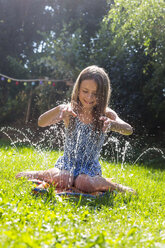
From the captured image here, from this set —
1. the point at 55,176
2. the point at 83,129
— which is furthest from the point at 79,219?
the point at 83,129

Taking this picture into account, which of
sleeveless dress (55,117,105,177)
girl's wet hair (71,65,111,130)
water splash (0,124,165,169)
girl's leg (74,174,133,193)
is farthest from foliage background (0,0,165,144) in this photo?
girl's leg (74,174,133,193)

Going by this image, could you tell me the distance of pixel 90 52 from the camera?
337 inches

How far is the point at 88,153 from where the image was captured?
3510 mm

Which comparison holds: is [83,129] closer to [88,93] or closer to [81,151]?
[81,151]

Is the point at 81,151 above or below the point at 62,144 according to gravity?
above

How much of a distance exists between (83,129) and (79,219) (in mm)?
1620

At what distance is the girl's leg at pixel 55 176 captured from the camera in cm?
306

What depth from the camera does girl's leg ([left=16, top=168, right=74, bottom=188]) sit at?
120 inches

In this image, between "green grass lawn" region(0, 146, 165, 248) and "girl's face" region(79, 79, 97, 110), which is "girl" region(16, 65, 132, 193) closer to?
"girl's face" region(79, 79, 97, 110)

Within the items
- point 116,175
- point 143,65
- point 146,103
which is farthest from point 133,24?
point 116,175

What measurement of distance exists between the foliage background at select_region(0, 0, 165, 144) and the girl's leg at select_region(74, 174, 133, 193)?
335 centimetres

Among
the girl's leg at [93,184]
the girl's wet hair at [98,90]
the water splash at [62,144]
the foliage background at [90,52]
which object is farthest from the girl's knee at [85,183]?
the foliage background at [90,52]

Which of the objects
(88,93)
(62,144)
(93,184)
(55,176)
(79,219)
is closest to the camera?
(79,219)

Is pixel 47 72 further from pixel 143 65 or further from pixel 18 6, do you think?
pixel 143 65
